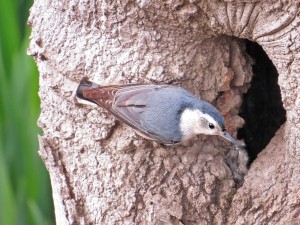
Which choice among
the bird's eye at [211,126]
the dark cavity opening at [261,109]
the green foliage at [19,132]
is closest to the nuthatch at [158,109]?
the bird's eye at [211,126]

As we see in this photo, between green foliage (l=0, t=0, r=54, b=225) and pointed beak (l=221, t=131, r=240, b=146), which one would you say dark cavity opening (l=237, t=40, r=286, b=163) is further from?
green foliage (l=0, t=0, r=54, b=225)

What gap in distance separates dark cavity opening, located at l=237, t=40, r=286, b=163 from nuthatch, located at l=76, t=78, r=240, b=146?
0.45 metres

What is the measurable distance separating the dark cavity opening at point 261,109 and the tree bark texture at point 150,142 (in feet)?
1.02

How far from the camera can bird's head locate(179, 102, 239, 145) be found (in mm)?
2629

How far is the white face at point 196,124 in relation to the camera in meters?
2.64

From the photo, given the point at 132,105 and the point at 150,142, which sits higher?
the point at 132,105

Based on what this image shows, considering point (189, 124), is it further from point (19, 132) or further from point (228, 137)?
point (19, 132)

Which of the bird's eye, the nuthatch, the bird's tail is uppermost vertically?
the bird's tail

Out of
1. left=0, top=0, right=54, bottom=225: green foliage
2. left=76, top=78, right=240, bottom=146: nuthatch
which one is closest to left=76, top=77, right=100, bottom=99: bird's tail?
left=76, top=78, right=240, bottom=146: nuthatch

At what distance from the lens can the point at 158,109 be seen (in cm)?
271

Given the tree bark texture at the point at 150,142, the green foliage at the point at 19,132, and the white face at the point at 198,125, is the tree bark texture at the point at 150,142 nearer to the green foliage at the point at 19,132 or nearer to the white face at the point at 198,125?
the white face at the point at 198,125

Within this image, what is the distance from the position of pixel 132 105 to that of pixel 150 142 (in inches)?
5.1

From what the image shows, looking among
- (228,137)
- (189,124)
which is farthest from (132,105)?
(228,137)

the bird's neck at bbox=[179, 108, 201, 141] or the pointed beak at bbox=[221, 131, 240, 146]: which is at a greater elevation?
the bird's neck at bbox=[179, 108, 201, 141]
